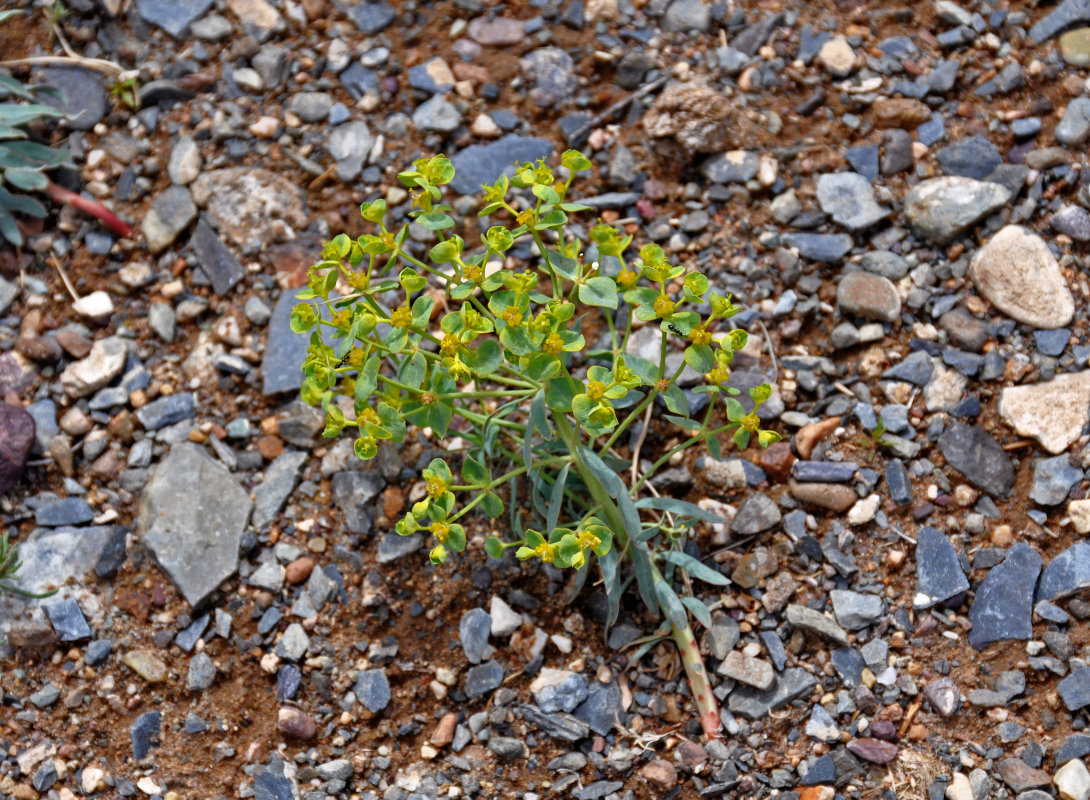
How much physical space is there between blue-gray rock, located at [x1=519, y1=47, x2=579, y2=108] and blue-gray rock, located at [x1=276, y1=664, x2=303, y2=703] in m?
2.07

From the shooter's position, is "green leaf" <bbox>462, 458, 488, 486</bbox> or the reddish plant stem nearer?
"green leaf" <bbox>462, 458, 488, 486</bbox>

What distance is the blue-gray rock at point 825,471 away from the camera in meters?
2.89

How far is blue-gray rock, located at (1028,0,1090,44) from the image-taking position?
338cm

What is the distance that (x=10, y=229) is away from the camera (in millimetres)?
3410

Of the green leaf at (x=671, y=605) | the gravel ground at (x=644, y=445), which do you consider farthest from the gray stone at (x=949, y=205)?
the green leaf at (x=671, y=605)

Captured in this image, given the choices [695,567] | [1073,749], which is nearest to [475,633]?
[695,567]

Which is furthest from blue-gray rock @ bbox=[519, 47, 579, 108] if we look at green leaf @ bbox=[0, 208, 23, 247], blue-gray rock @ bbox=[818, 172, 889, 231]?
green leaf @ bbox=[0, 208, 23, 247]

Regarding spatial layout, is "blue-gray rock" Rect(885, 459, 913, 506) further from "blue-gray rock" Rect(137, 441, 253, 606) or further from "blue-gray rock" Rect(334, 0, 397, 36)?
"blue-gray rock" Rect(334, 0, 397, 36)

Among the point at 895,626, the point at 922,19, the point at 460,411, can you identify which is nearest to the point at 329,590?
the point at 460,411

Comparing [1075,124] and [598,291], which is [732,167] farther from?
[598,291]

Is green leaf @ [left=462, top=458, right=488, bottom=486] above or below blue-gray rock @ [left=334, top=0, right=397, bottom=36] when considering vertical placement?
below

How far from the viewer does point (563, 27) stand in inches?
145

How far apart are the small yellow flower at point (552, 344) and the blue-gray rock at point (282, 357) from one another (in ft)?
3.94

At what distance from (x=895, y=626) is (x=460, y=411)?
130 centimetres
